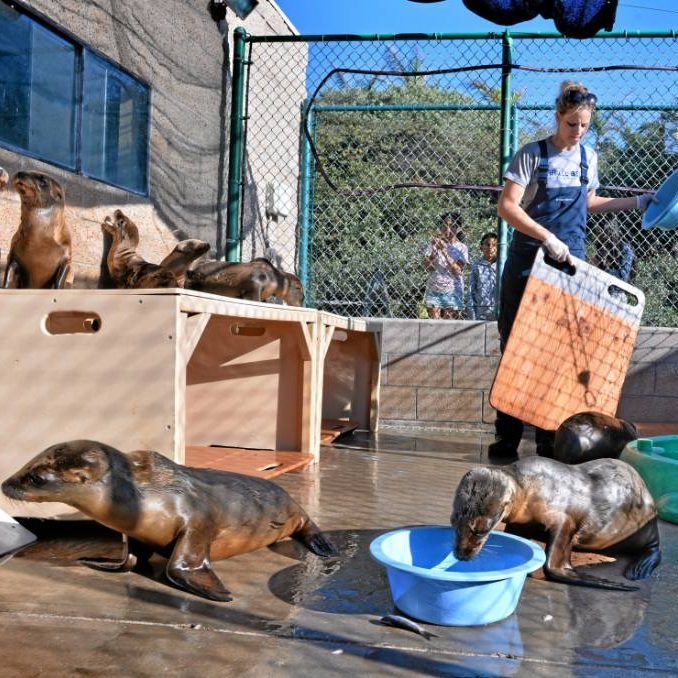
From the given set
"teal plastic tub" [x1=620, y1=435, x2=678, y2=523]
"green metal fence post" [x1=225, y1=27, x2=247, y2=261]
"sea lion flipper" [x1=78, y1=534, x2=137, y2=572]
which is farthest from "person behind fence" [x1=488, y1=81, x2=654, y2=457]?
"green metal fence post" [x1=225, y1=27, x2=247, y2=261]

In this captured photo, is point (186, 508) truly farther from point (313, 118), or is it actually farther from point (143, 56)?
point (313, 118)

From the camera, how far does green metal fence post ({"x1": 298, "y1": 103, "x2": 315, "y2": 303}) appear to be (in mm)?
7668

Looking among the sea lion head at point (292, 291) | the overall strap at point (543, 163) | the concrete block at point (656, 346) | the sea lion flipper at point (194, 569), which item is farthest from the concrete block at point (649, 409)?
the sea lion flipper at point (194, 569)

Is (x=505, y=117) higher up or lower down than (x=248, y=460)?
higher up

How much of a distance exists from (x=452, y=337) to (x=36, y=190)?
3.86m

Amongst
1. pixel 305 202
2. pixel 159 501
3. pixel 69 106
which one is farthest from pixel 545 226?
pixel 159 501

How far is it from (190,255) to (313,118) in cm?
279

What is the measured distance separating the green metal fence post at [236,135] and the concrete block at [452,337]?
1876 mm

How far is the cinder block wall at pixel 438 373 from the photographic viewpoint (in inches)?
284

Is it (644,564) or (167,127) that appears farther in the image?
(167,127)

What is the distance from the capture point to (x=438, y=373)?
7.28 m

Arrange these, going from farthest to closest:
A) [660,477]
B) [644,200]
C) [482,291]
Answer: [482,291] → [644,200] → [660,477]

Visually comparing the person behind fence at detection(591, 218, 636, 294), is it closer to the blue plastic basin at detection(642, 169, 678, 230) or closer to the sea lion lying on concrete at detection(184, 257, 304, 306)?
A: the blue plastic basin at detection(642, 169, 678, 230)

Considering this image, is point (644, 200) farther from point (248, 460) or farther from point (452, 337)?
point (248, 460)
